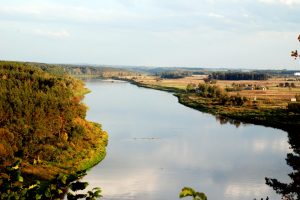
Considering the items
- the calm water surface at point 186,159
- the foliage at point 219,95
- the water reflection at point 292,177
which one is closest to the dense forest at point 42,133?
the calm water surface at point 186,159

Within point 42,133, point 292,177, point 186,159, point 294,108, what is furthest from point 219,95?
point 42,133

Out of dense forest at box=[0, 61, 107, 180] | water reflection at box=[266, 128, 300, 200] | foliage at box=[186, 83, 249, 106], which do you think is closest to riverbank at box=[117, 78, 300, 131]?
foliage at box=[186, 83, 249, 106]

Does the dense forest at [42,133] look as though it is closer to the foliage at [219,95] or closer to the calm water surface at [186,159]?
the calm water surface at [186,159]

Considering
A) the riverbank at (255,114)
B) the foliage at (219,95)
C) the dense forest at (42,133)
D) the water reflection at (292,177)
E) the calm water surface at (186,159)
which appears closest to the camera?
the water reflection at (292,177)

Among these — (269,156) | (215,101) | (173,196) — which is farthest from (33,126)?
(215,101)

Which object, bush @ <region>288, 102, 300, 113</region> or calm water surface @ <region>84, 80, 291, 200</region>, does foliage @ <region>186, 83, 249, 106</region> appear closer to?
bush @ <region>288, 102, 300, 113</region>

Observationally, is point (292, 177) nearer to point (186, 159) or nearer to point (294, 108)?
point (186, 159)
